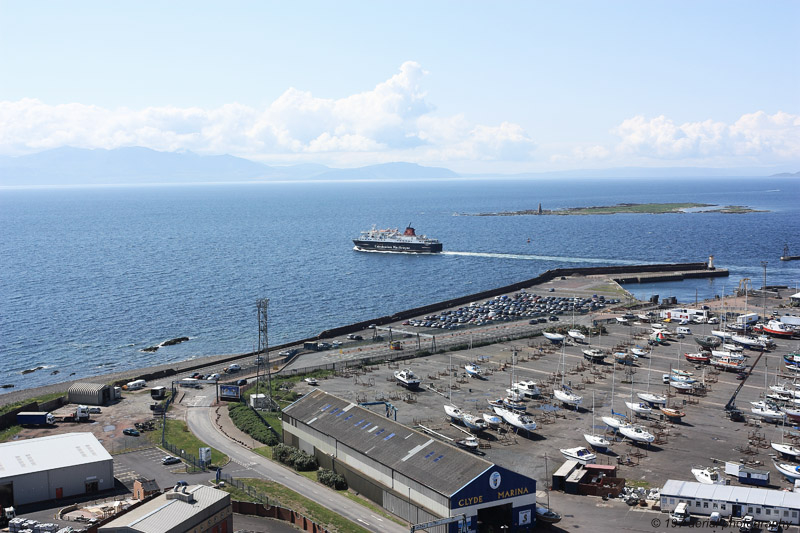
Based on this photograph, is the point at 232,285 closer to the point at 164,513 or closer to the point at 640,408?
the point at 640,408

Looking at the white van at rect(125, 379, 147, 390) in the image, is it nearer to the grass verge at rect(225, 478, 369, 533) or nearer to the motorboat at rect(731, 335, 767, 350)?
the grass verge at rect(225, 478, 369, 533)

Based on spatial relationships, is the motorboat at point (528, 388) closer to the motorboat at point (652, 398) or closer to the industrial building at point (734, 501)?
the motorboat at point (652, 398)

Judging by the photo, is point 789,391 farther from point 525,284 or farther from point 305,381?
point 525,284

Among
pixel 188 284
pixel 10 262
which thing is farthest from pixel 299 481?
pixel 10 262

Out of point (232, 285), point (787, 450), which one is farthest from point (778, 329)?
point (232, 285)

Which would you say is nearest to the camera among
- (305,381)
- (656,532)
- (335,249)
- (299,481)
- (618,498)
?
(656,532)

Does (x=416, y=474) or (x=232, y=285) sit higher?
(x=416, y=474)

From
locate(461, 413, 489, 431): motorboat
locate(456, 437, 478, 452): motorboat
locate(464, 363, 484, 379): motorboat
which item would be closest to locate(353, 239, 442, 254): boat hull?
locate(464, 363, 484, 379): motorboat
